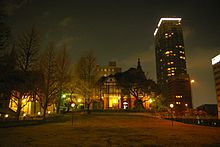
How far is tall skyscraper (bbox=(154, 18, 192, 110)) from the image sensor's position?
5689 inches

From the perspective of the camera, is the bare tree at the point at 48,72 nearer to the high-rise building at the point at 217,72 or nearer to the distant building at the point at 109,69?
the distant building at the point at 109,69

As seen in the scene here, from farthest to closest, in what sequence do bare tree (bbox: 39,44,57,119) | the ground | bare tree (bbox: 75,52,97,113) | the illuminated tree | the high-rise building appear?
1. the high-rise building
2. the illuminated tree
3. bare tree (bbox: 75,52,97,113)
4. bare tree (bbox: 39,44,57,119)
5. the ground

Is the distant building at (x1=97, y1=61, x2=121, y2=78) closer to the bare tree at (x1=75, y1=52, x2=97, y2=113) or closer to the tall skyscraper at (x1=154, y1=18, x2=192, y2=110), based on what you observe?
the tall skyscraper at (x1=154, y1=18, x2=192, y2=110)

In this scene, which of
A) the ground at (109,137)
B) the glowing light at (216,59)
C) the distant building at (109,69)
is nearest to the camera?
the ground at (109,137)

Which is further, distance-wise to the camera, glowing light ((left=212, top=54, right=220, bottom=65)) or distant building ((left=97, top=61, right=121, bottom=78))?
distant building ((left=97, top=61, right=121, bottom=78))

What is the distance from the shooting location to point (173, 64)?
563 ft

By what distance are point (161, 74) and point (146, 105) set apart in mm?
133317

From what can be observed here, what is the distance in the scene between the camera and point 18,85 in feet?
84.7

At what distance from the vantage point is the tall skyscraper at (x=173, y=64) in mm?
144500

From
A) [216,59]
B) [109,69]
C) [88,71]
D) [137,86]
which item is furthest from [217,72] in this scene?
[88,71]

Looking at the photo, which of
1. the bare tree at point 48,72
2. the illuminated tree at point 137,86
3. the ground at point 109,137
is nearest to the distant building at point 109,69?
the illuminated tree at point 137,86

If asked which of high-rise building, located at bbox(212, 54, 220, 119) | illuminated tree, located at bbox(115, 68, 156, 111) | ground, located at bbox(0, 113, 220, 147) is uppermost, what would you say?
high-rise building, located at bbox(212, 54, 220, 119)

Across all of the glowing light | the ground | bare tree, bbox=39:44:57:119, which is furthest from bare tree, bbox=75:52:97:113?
the glowing light

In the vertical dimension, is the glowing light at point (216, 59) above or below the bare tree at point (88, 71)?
above
